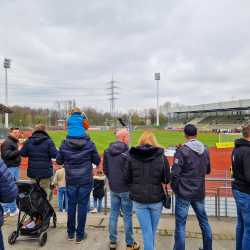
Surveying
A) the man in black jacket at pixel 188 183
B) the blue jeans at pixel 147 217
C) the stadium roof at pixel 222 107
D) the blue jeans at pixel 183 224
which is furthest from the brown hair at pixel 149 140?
the stadium roof at pixel 222 107

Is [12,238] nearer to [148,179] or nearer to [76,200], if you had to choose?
[76,200]

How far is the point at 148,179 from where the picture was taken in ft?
8.37

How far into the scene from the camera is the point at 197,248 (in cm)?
290

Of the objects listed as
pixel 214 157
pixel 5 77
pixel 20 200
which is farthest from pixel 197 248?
pixel 5 77

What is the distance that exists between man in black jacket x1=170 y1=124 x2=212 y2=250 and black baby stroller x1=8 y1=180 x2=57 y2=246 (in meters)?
2.19

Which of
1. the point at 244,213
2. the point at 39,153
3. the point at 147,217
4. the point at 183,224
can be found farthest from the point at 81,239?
the point at 244,213

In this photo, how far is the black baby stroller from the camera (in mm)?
3066

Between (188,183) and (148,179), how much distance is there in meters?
0.64

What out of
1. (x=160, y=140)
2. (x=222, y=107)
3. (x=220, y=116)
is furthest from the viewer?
(x=220, y=116)

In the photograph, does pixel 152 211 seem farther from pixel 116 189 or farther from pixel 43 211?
pixel 43 211

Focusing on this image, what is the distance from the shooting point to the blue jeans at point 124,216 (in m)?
2.86

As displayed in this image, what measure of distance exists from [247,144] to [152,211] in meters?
1.61

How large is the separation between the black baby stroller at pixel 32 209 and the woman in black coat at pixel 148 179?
5.62 ft

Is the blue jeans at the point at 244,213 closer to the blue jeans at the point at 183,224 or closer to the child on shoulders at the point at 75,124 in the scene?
the blue jeans at the point at 183,224
